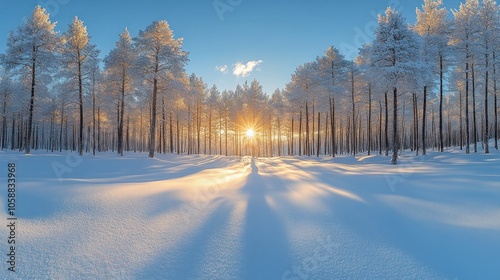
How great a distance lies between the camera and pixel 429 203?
19.6 feet

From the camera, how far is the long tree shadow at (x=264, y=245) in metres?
A: 3.46

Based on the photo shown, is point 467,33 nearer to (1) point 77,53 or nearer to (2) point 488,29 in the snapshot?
(2) point 488,29

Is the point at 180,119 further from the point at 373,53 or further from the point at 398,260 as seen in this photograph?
the point at 398,260

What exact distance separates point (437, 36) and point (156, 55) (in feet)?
81.5

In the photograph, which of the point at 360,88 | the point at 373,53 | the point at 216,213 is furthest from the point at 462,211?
the point at 360,88

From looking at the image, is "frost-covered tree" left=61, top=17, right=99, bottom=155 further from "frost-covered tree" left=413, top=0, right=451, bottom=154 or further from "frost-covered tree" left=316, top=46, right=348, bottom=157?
"frost-covered tree" left=413, top=0, right=451, bottom=154

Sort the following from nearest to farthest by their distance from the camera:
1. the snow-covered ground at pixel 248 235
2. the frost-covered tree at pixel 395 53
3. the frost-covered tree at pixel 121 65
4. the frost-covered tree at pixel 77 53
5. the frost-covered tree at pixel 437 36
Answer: the snow-covered ground at pixel 248 235, the frost-covered tree at pixel 395 53, the frost-covered tree at pixel 437 36, the frost-covered tree at pixel 77 53, the frost-covered tree at pixel 121 65

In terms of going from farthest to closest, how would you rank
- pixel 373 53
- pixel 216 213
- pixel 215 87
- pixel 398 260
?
pixel 215 87, pixel 373 53, pixel 216 213, pixel 398 260

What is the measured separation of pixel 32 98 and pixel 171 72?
11.6 m

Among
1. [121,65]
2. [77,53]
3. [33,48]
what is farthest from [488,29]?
[33,48]

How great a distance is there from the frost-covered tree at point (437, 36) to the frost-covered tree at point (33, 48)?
108ft

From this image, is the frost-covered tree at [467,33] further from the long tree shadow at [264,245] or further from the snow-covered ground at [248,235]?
the long tree shadow at [264,245]

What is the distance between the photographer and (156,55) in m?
20.5

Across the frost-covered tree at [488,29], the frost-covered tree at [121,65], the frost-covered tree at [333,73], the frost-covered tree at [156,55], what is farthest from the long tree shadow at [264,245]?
the frost-covered tree at [488,29]
